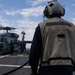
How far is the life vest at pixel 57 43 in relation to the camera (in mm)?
3820

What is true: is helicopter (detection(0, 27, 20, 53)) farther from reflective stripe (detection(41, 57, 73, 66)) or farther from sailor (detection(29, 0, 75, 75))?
reflective stripe (detection(41, 57, 73, 66))

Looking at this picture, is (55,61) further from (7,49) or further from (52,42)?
(7,49)

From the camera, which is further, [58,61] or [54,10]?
[54,10]

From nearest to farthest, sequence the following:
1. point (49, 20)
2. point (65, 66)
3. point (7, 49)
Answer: point (65, 66) < point (49, 20) < point (7, 49)

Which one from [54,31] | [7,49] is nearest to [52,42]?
[54,31]

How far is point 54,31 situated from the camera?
13.1ft

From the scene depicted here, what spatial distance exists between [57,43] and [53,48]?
83mm

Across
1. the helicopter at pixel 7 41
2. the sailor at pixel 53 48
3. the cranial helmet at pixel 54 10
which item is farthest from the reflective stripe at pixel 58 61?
the helicopter at pixel 7 41

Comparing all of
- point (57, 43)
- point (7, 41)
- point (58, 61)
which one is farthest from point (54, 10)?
point (7, 41)

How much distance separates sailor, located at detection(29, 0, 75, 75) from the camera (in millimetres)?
3807

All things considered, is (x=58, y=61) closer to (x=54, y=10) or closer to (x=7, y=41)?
(x=54, y=10)

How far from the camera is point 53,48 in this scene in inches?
153

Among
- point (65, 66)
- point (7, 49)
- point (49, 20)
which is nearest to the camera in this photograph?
point (65, 66)

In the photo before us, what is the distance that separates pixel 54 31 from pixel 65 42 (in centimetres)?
21
